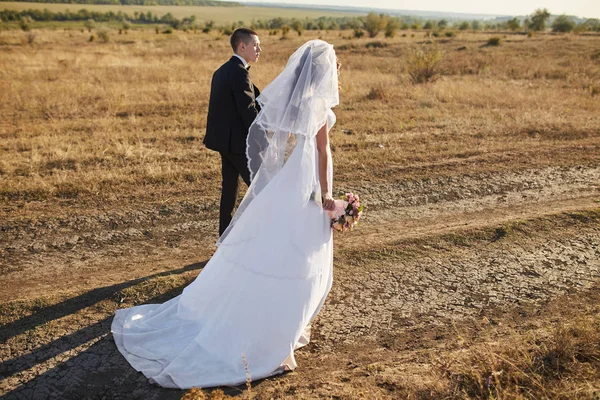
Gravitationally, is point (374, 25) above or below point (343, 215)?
above

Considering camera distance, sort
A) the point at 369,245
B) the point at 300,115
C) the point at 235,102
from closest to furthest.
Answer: the point at 300,115
the point at 235,102
the point at 369,245

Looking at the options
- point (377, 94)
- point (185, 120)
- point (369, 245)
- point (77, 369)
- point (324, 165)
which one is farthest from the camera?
point (377, 94)

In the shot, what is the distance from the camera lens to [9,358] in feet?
12.3

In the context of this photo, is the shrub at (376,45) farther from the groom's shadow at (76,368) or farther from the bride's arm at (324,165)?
the groom's shadow at (76,368)

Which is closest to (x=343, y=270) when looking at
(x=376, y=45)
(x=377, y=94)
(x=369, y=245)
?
(x=369, y=245)

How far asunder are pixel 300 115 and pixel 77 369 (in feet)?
8.31

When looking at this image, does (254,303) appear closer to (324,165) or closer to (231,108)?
(324,165)

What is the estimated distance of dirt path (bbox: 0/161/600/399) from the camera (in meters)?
3.84

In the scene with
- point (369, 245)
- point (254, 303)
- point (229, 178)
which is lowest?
point (369, 245)

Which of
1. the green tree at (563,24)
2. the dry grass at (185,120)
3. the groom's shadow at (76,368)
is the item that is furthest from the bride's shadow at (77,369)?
the green tree at (563,24)

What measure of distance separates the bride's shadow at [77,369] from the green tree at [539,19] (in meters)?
59.6

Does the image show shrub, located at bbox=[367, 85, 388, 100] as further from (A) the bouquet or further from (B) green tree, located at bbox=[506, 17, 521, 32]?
(B) green tree, located at bbox=[506, 17, 521, 32]

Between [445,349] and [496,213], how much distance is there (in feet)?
11.0

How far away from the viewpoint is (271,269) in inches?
147
